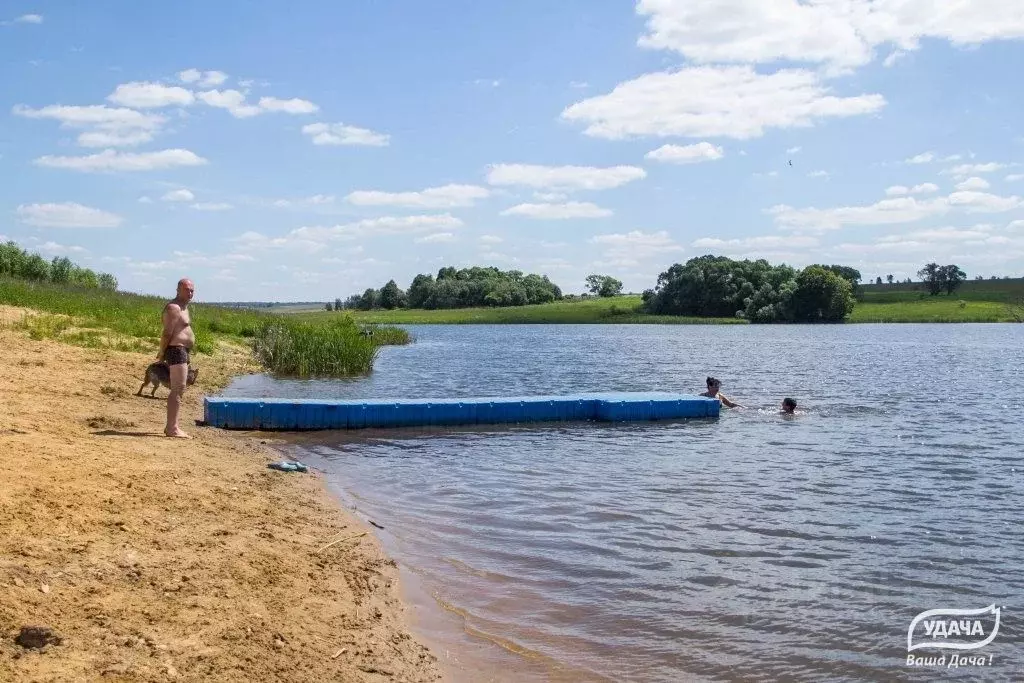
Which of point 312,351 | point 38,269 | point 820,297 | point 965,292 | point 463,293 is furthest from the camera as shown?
point 463,293

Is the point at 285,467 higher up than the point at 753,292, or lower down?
lower down

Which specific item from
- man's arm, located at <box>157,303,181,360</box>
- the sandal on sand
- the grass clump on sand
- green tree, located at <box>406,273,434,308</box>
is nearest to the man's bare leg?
man's arm, located at <box>157,303,181,360</box>

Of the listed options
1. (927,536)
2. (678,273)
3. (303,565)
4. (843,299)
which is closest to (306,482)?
(303,565)

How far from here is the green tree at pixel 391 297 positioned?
546ft

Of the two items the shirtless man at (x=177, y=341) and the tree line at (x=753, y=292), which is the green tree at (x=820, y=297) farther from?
the shirtless man at (x=177, y=341)

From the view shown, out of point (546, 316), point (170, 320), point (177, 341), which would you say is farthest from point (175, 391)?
point (546, 316)

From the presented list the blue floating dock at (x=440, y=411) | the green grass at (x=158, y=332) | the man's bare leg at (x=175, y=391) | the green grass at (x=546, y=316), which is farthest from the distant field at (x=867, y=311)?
the man's bare leg at (x=175, y=391)

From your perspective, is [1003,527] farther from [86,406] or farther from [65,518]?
[86,406]

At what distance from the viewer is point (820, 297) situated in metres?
116

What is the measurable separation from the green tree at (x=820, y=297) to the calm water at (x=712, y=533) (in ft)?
319

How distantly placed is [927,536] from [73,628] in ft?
30.9

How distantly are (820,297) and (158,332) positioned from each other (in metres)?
105

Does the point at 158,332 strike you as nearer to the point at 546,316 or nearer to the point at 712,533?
the point at 712,533

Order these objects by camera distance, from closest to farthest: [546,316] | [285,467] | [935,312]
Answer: [285,467]
[935,312]
[546,316]
